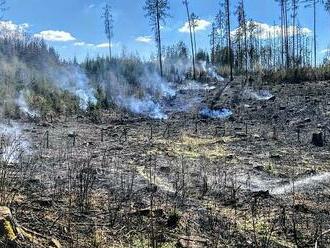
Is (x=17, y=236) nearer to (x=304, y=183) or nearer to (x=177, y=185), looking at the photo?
(x=177, y=185)

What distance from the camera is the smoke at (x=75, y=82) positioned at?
27438mm

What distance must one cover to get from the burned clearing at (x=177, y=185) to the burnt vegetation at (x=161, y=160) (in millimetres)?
33

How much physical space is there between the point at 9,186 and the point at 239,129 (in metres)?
13.7

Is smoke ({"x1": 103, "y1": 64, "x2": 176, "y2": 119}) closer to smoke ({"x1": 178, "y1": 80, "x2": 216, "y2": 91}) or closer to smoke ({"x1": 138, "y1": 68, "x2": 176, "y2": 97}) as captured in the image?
smoke ({"x1": 138, "y1": 68, "x2": 176, "y2": 97})

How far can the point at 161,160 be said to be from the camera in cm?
1240

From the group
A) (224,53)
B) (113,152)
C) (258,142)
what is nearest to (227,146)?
(258,142)

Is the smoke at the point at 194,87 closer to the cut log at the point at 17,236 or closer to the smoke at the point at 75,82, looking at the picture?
the smoke at the point at 75,82

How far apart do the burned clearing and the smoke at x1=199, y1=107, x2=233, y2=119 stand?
3.15 m

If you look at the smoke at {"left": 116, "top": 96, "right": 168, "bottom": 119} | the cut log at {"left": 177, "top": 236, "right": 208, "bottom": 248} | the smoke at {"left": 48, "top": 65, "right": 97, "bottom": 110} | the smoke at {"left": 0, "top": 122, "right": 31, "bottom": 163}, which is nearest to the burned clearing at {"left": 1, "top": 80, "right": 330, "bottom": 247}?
the cut log at {"left": 177, "top": 236, "right": 208, "bottom": 248}

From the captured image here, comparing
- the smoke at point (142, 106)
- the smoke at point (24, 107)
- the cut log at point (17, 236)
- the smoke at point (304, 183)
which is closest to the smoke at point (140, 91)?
the smoke at point (142, 106)

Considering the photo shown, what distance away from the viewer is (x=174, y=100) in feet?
103

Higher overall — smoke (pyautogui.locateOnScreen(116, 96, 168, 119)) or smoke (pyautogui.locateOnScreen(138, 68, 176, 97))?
smoke (pyautogui.locateOnScreen(138, 68, 176, 97))

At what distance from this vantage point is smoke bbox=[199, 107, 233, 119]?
24.5 metres

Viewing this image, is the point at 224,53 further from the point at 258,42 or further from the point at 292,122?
the point at 292,122
